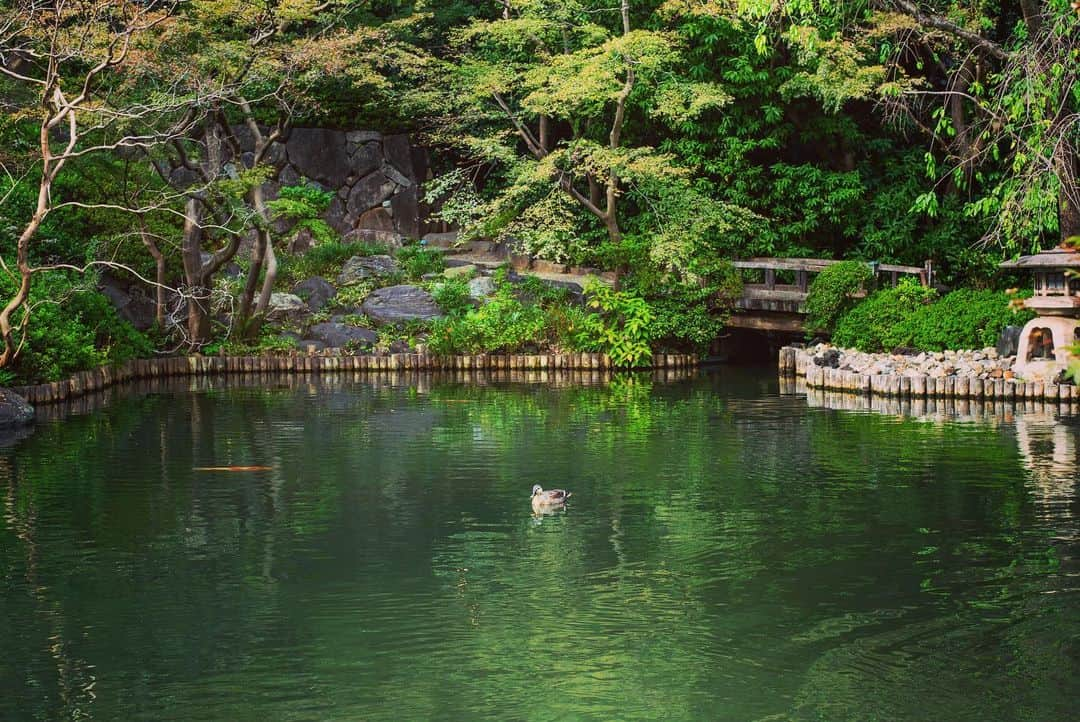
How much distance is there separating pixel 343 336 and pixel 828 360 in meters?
9.49

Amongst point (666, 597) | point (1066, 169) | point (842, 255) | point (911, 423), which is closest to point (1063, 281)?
point (1066, 169)

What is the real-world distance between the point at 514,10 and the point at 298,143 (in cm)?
613

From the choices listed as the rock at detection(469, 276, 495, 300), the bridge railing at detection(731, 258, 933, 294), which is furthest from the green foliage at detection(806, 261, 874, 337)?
the rock at detection(469, 276, 495, 300)

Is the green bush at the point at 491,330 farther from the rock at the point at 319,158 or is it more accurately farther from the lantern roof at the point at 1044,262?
the lantern roof at the point at 1044,262

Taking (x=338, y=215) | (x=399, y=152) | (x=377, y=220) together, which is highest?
(x=399, y=152)

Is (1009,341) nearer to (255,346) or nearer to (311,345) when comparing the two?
(311,345)

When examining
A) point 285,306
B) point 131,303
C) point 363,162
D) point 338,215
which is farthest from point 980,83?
point 131,303

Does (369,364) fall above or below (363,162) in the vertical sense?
below

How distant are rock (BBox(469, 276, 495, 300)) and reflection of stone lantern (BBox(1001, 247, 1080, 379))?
441 inches

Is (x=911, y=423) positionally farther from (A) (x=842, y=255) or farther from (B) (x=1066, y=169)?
(A) (x=842, y=255)

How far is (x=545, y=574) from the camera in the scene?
385 inches

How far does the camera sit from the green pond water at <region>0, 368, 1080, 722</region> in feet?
24.3

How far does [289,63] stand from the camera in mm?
23109

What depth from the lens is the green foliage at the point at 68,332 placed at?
19.7m
